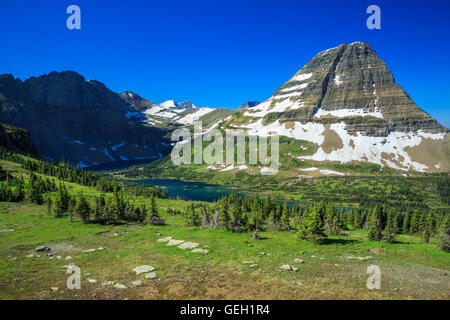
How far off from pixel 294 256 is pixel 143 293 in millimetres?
22883

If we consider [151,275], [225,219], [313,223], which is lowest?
[225,219]

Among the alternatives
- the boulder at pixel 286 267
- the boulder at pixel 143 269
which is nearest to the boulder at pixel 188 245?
the boulder at pixel 143 269

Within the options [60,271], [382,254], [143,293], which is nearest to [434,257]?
[382,254]

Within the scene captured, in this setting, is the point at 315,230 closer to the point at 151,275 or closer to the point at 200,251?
the point at 200,251

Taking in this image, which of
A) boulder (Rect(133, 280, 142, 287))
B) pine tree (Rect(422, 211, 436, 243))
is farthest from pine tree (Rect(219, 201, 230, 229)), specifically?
pine tree (Rect(422, 211, 436, 243))

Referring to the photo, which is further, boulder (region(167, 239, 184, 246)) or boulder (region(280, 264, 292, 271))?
boulder (region(167, 239, 184, 246))

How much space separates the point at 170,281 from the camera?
2573cm

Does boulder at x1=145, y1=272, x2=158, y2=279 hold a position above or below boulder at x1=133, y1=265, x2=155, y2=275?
above

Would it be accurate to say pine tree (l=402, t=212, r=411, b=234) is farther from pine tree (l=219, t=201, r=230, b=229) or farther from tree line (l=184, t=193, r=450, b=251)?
pine tree (l=219, t=201, r=230, b=229)

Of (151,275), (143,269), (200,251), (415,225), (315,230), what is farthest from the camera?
(415,225)

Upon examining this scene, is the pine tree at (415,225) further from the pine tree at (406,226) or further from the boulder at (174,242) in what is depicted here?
the boulder at (174,242)

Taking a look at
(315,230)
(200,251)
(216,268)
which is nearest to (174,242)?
(200,251)

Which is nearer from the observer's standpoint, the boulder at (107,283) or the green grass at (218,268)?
the green grass at (218,268)

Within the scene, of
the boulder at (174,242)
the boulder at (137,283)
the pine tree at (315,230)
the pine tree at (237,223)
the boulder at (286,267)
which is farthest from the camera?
the pine tree at (237,223)
